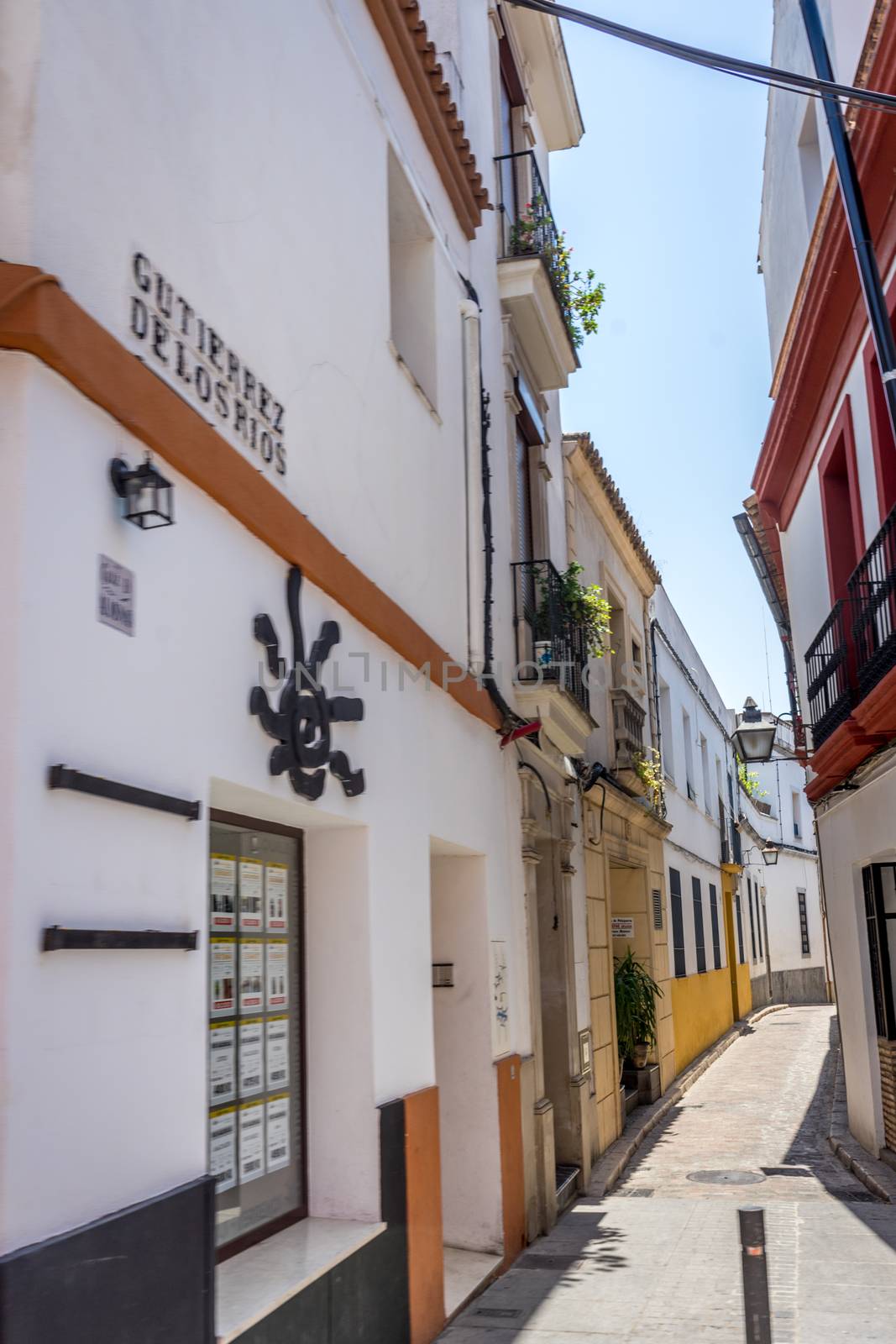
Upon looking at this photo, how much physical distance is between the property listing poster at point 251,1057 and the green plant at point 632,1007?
29.4 ft

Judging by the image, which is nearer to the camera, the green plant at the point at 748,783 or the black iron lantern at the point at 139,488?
the black iron lantern at the point at 139,488

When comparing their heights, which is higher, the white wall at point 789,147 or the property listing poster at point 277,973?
the white wall at point 789,147

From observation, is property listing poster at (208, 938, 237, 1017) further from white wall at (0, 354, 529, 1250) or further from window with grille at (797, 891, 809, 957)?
window with grille at (797, 891, 809, 957)

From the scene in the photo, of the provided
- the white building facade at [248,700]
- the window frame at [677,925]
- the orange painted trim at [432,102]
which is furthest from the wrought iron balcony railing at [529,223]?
the window frame at [677,925]

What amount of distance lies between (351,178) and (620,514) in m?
9.56

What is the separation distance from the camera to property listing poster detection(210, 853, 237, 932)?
15.0 ft

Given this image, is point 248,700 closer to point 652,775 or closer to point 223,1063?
point 223,1063

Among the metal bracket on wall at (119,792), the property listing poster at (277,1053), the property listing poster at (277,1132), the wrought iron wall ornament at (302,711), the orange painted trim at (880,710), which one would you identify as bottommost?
the property listing poster at (277,1132)

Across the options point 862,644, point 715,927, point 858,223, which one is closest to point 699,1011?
point 715,927

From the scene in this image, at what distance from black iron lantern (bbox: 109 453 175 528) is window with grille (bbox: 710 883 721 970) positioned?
20200mm

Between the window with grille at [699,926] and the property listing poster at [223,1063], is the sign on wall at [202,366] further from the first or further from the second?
the window with grille at [699,926]

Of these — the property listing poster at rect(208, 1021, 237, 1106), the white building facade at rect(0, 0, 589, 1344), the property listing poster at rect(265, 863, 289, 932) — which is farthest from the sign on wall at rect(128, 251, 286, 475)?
the property listing poster at rect(208, 1021, 237, 1106)

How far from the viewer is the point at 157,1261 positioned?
10.8 feet

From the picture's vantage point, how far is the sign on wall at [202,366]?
3.79 metres
